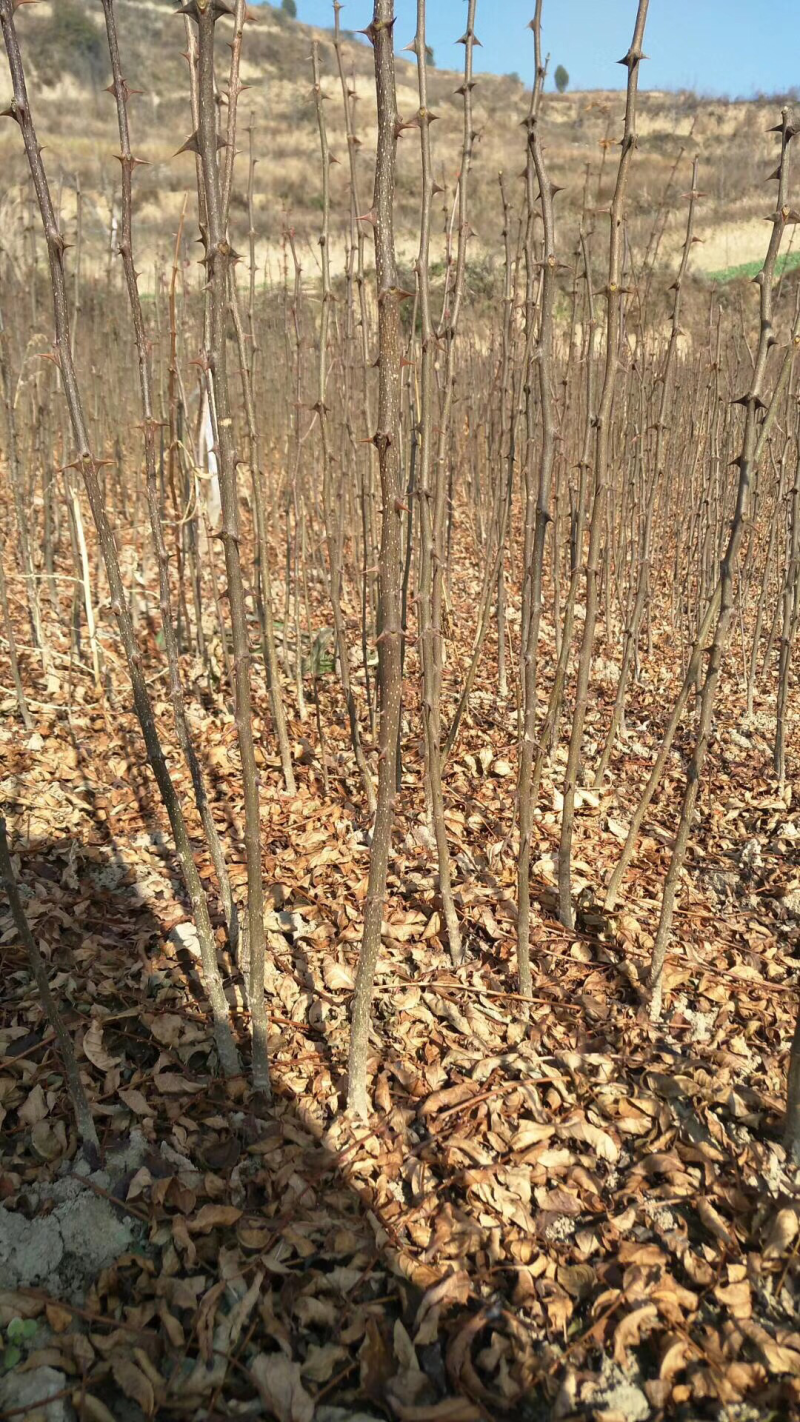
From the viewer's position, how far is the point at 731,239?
20016mm

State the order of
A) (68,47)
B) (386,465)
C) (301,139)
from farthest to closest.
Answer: (68,47)
(301,139)
(386,465)

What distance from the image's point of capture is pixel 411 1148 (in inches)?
66.2

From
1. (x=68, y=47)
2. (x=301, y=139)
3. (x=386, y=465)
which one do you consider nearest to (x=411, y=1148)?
(x=386, y=465)

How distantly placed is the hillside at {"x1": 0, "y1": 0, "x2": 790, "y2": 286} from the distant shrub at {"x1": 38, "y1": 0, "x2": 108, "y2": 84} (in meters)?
0.04

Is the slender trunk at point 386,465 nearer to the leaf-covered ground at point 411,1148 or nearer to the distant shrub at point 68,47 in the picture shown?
the leaf-covered ground at point 411,1148

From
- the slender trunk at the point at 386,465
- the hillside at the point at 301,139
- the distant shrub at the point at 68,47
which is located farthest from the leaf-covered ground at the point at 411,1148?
the distant shrub at the point at 68,47

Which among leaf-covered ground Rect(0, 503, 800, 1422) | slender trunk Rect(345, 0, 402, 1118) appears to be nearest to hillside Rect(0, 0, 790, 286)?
leaf-covered ground Rect(0, 503, 800, 1422)

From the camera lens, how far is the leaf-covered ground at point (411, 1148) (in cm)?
132

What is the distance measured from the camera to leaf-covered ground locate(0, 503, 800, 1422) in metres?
1.32

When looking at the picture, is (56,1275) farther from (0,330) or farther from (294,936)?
(0,330)

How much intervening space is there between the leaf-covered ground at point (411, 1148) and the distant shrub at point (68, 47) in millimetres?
40907

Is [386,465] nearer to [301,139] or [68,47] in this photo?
[301,139]

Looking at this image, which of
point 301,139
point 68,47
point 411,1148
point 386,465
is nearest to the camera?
point 386,465

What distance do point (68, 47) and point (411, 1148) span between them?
142ft
